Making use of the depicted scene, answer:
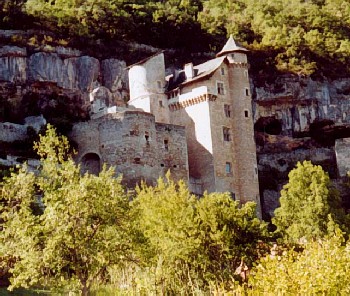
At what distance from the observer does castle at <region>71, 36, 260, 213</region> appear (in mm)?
47188

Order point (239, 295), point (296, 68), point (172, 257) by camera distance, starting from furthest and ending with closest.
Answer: point (296, 68) < point (172, 257) < point (239, 295)

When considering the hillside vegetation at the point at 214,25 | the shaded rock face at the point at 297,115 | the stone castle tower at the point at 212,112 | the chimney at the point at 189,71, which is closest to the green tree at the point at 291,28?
the hillside vegetation at the point at 214,25

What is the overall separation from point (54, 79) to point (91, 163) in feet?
50.1

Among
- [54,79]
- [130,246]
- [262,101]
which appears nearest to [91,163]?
[54,79]

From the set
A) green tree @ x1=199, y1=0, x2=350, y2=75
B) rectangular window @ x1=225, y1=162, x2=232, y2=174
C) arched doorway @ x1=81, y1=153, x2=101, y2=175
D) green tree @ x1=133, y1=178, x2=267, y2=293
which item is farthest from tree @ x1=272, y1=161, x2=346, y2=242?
green tree @ x1=199, y1=0, x2=350, y2=75

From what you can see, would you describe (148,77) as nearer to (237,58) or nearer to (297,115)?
(237,58)

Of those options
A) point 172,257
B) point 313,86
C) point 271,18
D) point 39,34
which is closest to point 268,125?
point 313,86

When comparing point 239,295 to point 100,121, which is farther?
point 100,121

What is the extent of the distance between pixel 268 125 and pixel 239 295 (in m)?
45.4

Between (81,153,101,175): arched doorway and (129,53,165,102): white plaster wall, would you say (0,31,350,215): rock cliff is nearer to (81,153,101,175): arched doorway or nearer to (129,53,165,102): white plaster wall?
(129,53,165,102): white plaster wall

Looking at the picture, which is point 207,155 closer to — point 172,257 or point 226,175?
point 226,175

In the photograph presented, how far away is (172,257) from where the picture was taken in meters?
29.5

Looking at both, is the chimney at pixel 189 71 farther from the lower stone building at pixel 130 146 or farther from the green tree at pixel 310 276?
the green tree at pixel 310 276

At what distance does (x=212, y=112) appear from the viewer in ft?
170
